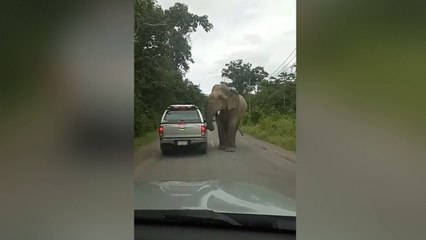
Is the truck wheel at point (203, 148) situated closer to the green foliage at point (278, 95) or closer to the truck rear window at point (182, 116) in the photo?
the truck rear window at point (182, 116)

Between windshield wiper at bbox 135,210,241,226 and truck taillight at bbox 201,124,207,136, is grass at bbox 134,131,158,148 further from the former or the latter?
windshield wiper at bbox 135,210,241,226

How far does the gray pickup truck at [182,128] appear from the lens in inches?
49.4

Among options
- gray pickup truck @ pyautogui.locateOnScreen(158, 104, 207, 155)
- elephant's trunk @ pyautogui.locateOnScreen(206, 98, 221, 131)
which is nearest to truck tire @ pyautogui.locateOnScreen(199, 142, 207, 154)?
gray pickup truck @ pyautogui.locateOnScreen(158, 104, 207, 155)

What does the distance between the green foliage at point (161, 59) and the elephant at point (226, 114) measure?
5 cm

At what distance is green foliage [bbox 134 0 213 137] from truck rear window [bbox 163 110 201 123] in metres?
0.03

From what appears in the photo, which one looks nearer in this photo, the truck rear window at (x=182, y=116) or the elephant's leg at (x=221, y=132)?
the truck rear window at (x=182, y=116)

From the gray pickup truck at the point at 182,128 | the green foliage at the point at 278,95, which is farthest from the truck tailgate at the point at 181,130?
the green foliage at the point at 278,95

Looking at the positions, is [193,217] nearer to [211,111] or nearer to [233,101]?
[211,111]

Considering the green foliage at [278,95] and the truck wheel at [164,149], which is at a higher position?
the green foliage at [278,95]

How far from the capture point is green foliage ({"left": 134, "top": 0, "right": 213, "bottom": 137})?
100 centimetres
